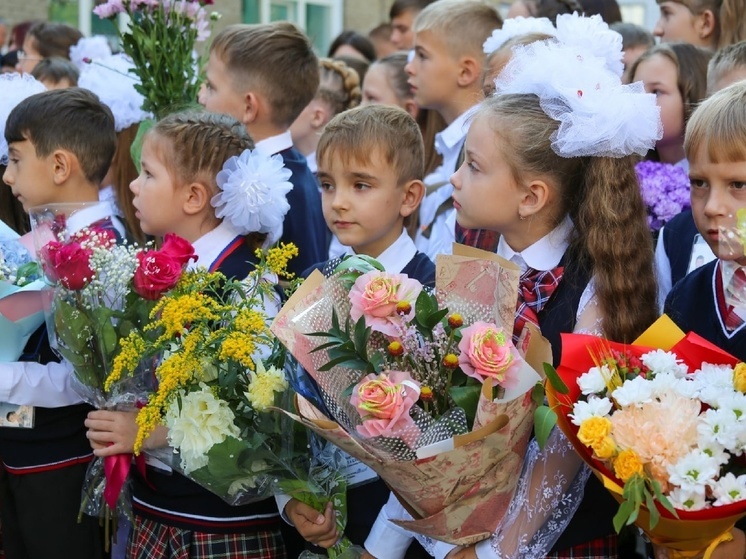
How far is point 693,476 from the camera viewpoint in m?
1.91

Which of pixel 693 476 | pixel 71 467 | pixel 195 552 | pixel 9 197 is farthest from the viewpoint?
pixel 9 197

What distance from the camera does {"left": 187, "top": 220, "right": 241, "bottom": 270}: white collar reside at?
11.0 ft

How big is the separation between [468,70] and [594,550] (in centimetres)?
275

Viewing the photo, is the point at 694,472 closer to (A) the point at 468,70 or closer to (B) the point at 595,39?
(B) the point at 595,39

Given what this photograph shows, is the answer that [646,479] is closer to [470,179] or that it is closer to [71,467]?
[470,179]

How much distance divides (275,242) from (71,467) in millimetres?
1100

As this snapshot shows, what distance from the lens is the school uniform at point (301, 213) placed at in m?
4.11

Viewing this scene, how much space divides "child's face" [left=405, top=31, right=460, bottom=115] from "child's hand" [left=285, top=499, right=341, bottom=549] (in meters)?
2.56

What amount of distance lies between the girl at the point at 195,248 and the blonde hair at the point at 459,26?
59.3 inches

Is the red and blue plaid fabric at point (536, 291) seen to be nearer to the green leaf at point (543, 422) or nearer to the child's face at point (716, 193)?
the child's face at point (716, 193)

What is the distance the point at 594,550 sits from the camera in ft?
8.45

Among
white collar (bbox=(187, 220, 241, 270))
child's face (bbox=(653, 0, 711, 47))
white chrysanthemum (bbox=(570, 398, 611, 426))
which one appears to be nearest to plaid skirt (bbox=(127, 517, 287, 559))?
white collar (bbox=(187, 220, 241, 270))

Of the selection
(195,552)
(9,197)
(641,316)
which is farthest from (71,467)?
(641,316)

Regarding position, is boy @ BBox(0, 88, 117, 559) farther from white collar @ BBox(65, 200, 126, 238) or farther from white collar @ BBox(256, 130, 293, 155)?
white collar @ BBox(256, 130, 293, 155)
